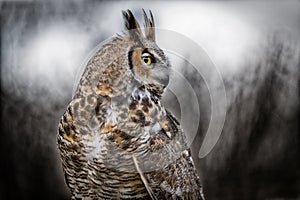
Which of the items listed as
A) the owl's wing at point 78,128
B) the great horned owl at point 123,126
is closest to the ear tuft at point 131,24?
the great horned owl at point 123,126

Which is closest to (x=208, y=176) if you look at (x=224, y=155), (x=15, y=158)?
(x=224, y=155)

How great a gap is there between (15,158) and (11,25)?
50cm

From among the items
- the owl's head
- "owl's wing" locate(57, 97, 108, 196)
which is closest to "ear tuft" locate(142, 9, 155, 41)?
the owl's head

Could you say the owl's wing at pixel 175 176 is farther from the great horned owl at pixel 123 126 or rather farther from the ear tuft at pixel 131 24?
the ear tuft at pixel 131 24

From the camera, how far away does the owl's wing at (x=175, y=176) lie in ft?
2.03

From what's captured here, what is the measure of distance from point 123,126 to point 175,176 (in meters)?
0.17

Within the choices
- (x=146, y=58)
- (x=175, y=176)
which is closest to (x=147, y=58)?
(x=146, y=58)

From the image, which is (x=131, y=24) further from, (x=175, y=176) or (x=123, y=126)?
(x=175, y=176)

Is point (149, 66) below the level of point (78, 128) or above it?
above

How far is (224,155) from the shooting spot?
123 centimetres

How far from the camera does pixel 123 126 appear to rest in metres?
0.56

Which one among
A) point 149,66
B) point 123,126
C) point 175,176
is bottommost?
point 175,176

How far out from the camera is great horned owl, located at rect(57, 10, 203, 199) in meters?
0.56

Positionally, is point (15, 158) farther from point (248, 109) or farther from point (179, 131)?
point (248, 109)
